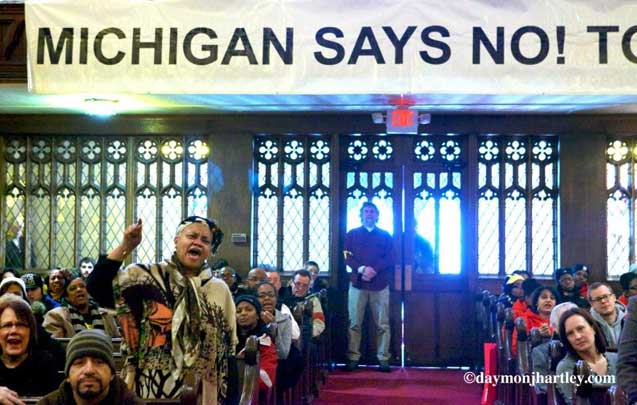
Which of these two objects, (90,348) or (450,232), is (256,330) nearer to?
(90,348)

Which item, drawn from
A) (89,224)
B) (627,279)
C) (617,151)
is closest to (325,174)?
(89,224)

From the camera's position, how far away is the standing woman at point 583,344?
16.1ft

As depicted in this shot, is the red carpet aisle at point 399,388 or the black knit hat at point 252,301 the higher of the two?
the black knit hat at point 252,301

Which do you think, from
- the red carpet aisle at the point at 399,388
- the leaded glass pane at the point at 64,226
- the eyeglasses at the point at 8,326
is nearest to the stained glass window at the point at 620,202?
the red carpet aisle at the point at 399,388

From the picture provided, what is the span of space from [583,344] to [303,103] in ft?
17.5

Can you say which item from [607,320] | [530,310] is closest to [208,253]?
[607,320]

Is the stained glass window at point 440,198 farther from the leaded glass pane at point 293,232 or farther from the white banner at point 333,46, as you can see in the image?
the white banner at point 333,46

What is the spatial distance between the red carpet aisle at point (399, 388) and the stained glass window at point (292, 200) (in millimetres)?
1577

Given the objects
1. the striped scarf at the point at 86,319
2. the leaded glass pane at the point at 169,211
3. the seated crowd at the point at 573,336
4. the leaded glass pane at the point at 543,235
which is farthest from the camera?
the leaded glass pane at the point at 169,211

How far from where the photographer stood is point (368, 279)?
10164 mm

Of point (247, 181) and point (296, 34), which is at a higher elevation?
point (296, 34)

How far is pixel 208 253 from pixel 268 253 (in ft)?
21.7

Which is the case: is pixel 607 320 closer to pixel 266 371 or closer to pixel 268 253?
pixel 266 371

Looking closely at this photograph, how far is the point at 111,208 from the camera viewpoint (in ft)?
35.9
